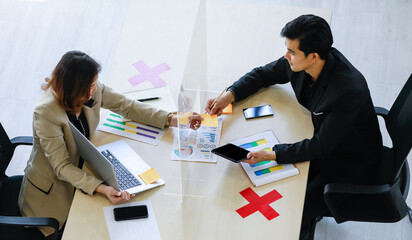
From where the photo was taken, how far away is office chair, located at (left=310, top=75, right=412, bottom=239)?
7.60 feet

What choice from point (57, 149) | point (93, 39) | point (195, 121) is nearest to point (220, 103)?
point (195, 121)

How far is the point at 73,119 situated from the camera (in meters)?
2.34

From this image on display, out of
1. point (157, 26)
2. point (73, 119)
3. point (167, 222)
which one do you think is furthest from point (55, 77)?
point (157, 26)

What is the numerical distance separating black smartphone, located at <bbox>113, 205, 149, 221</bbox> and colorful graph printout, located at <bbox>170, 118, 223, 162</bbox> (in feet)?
0.97

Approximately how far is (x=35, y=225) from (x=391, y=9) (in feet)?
11.2

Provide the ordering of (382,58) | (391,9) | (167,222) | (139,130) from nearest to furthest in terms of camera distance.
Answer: (167,222), (139,130), (382,58), (391,9)

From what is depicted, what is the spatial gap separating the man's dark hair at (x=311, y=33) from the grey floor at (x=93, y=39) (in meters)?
1.60

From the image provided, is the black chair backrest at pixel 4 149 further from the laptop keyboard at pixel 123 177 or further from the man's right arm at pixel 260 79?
the man's right arm at pixel 260 79

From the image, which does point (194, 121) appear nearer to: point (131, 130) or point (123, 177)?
point (131, 130)

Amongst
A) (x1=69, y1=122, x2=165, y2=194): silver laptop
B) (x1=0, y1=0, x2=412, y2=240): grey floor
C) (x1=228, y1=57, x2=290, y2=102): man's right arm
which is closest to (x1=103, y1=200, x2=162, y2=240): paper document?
(x1=69, y1=122, x2=165, y2=194): silver laptop

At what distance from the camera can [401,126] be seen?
2.44m

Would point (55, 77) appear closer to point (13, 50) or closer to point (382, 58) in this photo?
point (13, 50)

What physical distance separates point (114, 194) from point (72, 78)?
53 centimetres

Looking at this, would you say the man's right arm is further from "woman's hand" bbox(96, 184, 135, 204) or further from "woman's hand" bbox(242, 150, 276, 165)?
"woman's hand" bbox(96, 184, 135, 204)
